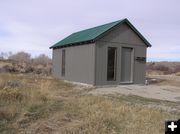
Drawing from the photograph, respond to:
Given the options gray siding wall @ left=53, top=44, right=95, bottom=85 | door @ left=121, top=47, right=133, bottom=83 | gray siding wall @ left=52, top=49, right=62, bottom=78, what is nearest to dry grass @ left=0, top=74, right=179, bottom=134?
gray siding wall @ left=53, top=44, right=95, bottom=85

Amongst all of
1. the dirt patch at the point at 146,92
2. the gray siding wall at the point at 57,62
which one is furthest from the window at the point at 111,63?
the gray siding wall at the point at 57,62

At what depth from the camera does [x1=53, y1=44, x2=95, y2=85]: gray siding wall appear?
50.5 feet

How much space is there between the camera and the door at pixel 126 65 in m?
16.4

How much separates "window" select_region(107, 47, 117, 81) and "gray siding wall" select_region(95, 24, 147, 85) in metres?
0.20

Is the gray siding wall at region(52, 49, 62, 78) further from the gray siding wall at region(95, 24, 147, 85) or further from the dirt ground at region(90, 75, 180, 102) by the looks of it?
the dirt ground at region(90, 75, 180, 102)

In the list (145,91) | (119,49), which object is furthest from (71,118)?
(119,49)

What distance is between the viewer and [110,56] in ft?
51.9

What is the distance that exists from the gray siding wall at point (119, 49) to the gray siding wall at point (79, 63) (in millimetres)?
419

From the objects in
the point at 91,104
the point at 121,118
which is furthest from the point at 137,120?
the point at 91,104

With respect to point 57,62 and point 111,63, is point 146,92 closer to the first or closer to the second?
point 111,63

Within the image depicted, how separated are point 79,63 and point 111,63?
2.32 m

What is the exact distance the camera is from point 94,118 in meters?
6.59

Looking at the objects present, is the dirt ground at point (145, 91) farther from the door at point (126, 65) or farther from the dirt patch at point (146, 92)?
the door at point (126, 65)

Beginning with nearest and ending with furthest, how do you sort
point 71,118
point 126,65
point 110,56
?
point 71,118
point 110,56
point 126,65
